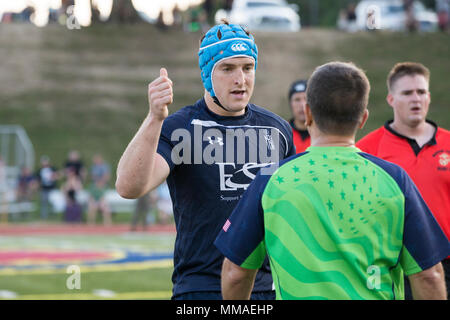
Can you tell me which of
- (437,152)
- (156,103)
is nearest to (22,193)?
(437,152)

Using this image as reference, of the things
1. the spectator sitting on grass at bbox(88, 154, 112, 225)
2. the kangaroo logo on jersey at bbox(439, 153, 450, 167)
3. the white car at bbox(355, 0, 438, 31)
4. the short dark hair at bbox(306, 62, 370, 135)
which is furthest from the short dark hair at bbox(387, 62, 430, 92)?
the white car at bbox(355, 0, 438, 31)

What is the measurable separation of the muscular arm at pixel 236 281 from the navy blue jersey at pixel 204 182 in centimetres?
100

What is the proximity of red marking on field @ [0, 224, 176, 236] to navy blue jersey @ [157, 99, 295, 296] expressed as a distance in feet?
58.9

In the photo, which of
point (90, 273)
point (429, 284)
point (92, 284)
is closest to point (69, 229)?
point (90, 273)

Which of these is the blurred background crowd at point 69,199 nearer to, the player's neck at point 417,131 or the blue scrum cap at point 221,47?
the player's neck at point 417,131

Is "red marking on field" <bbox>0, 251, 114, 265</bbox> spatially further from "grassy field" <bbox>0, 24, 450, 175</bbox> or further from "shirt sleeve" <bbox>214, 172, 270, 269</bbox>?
"grassy field" <bbox>0, 24, 450, 175</bbox>

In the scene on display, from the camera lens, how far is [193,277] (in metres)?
4.40

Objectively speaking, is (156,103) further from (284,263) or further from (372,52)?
(372,52)

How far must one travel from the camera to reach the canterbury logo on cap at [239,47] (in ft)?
15.3

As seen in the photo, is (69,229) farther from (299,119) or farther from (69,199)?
(299,119)

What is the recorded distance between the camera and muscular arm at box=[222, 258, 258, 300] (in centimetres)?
334
